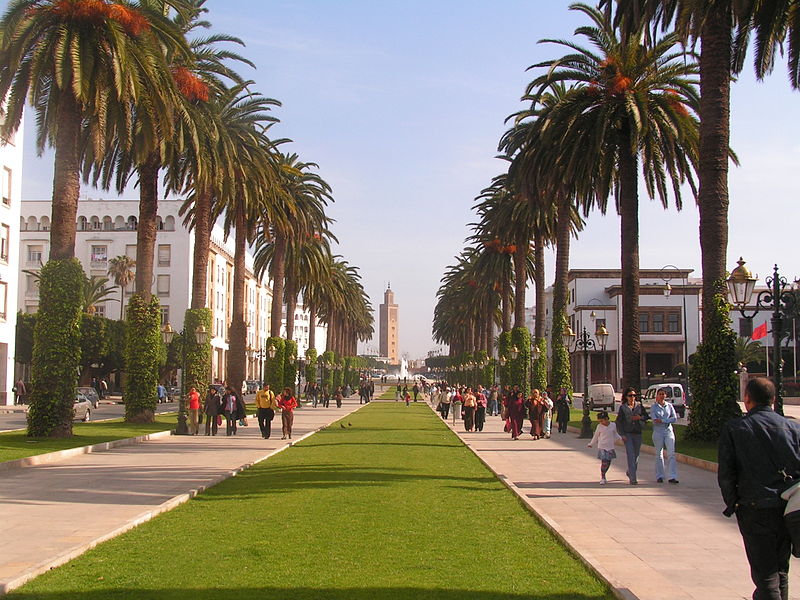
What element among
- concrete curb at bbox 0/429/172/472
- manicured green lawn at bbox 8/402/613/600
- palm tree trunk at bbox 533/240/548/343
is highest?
palm tree trunk at bbox 533/240/548/343

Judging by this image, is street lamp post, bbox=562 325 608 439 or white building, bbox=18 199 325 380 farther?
white building, bbox=18 199 325 380

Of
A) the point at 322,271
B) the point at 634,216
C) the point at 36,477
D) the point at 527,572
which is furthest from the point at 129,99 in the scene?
the point at 322,271

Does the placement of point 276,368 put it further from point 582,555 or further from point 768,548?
point 768,548

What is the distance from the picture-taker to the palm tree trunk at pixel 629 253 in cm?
3017

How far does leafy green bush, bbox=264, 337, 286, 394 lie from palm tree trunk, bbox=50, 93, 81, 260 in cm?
2739

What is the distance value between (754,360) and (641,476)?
6917 centimetres

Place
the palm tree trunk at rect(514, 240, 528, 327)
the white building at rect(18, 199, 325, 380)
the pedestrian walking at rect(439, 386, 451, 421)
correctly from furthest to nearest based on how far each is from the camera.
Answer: the white building at rect(18, 199, 325, 380) < the palm tree trunk at rect(514, 240, 528, 327) < the pedestrian walking at rect(439, 386, 451, 421)

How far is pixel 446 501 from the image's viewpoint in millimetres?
14672

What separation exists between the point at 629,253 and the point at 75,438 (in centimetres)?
1827

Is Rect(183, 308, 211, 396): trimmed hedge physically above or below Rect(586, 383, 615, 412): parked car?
above

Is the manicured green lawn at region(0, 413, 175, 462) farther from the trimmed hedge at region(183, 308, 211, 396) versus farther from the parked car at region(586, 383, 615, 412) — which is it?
the parked car at region(586, 383, 615, 412)

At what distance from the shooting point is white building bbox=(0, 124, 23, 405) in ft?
173

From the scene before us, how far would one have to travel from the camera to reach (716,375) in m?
23.7

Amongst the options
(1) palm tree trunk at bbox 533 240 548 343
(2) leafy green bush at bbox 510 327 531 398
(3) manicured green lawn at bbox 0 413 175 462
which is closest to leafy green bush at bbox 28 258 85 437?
(3) manicured green lawn at bbox 0 413 175 462
